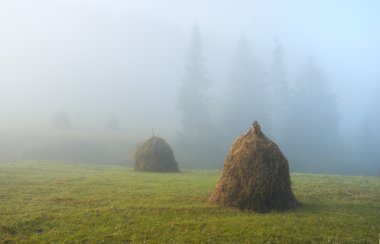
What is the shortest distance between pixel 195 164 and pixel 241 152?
4512 cm

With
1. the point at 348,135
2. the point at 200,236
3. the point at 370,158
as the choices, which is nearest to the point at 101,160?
the point at 200,236

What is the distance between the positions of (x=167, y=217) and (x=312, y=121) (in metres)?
91.8

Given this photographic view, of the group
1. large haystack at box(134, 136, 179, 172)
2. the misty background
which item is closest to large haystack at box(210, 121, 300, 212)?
large haystack at box(134, 136, 179, 172)

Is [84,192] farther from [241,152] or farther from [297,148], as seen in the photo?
[297,148]

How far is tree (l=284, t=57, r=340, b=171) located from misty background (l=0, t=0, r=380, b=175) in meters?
0.27

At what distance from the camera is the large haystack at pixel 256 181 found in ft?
50.4

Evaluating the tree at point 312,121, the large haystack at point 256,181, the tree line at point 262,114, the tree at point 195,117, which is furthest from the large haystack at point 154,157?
the tree at point 312,121

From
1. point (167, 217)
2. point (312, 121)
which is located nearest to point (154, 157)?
point (167, 217)

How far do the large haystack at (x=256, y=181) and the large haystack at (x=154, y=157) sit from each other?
49.5 ft

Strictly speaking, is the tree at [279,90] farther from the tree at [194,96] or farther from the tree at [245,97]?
the tree at [194,96]

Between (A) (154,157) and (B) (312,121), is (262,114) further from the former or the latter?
(A) (154,157)

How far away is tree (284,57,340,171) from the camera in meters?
86.9

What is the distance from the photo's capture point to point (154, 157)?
1235 inches

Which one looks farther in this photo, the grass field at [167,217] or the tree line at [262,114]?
the tree line at [262,114]
